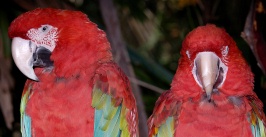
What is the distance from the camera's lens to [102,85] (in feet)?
6.22

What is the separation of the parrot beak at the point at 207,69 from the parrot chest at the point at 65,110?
0.38 metres

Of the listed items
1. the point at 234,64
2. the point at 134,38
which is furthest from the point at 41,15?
the point at 134,38

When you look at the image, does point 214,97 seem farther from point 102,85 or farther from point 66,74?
point 66,74

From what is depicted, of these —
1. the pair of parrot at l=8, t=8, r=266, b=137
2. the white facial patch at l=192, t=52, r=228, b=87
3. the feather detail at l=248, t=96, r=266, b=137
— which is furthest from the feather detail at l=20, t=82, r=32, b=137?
the feather detail at l=248, t=96, r=266, b=137

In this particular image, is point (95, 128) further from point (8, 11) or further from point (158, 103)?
point (8, 11)

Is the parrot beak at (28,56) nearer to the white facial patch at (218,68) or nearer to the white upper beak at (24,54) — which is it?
the white upper beak at (24,54)

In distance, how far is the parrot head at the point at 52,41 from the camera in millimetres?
1860

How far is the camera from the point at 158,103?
2078mm

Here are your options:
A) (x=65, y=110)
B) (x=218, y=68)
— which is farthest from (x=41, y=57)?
→ (x=218, y=68)

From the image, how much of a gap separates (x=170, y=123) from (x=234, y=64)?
0.31 m

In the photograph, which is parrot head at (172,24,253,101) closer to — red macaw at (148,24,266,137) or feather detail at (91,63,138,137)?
red macaw at (148,24,266,137)

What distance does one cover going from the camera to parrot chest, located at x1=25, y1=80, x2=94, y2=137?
6.09 feet

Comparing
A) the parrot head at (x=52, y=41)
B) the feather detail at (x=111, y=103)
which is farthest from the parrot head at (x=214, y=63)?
the parrot head at (x=52, y=41)

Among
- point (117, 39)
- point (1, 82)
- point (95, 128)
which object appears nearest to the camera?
point (95, 128)
